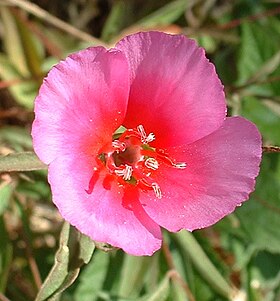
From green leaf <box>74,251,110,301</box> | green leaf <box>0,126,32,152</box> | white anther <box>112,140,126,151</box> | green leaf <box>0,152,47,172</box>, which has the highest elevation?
green leaf <box>0,152,47,172</box>

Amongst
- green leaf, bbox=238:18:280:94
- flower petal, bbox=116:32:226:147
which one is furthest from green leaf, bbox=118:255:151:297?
green leaf, bbox=238:18:280:94

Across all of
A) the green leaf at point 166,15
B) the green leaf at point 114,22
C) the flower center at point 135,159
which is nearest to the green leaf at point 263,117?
the green leaf at point 166,15

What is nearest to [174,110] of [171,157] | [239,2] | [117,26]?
[171,157]

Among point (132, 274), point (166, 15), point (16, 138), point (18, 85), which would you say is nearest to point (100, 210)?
point (132, 274)

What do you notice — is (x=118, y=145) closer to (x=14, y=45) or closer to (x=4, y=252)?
(x=4, y=252)

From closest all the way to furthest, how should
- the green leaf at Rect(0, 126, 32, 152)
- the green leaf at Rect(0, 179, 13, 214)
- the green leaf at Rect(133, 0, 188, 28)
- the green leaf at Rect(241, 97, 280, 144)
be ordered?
the green leaf at Rect(0, 179, 13, 214) → the green leaf at Rect(0, 126, 32, 152) → the green leaf at Rect(241, 97, 280, 144) → the green leaf at Rect(133, 0, 188, 28)

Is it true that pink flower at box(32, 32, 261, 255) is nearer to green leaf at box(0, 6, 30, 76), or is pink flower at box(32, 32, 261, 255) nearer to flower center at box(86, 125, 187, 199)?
flower center at box(86, 125, 187, 199)

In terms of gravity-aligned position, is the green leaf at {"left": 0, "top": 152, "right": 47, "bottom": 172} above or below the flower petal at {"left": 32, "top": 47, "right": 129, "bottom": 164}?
below
